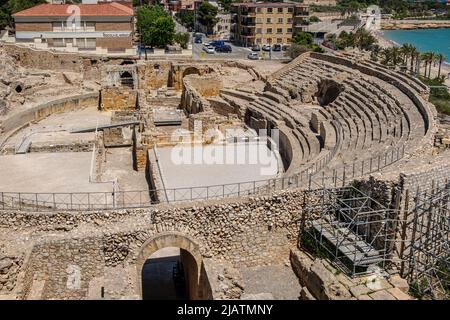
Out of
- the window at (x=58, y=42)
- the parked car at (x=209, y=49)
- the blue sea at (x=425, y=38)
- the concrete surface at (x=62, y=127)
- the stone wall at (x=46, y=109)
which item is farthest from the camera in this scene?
the blue sea at (x=425, y=38)

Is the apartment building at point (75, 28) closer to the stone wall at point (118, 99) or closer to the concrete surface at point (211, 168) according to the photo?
the stone wall at point (118, 99)

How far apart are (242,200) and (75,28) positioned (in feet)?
138

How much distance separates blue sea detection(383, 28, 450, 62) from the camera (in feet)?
320

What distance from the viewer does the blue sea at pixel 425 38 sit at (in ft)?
320

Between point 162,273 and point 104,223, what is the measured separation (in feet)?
17.4

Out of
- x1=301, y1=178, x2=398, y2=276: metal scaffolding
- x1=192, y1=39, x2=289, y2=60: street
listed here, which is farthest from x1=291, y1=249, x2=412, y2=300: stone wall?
x1=192, y1=39, x2=289, y2=60: street

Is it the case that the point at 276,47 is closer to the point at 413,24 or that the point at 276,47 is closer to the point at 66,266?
the point at 66,266

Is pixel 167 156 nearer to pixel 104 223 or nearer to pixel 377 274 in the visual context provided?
pixel 104 223

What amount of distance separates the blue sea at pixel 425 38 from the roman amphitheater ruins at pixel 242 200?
229 feet

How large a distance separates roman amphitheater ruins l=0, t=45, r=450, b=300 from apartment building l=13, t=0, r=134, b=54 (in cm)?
1805

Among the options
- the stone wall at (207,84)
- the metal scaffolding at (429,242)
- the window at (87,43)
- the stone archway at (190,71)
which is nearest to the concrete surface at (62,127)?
the stone wall at (207,84)

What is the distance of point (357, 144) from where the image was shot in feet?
78.3

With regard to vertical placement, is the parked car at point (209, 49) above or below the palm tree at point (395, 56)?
below
